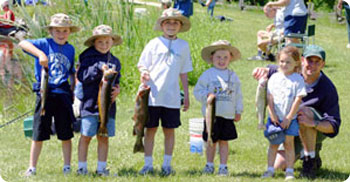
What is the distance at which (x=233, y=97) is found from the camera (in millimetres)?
6238

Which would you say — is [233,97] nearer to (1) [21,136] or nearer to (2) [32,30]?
(1) [21,136]

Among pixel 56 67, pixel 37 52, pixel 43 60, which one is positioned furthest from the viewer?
pixel 56 67

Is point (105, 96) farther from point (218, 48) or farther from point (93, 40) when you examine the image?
point (218, 48)

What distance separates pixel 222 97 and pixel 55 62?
1.73 meters

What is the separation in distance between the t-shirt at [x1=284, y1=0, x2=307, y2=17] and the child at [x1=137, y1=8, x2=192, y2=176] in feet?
21.7

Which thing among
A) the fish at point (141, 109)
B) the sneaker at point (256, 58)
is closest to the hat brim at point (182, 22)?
the fish at point (141, 109)

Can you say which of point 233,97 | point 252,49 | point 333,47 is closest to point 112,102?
point 233,97

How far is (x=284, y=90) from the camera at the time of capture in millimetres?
6023

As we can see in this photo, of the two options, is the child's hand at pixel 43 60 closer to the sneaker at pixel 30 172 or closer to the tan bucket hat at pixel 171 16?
the sneaker at pixel 30 172

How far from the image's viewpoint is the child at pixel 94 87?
608 centimetres

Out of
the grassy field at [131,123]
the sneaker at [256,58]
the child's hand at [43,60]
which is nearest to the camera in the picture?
the child's hand at [43,60]

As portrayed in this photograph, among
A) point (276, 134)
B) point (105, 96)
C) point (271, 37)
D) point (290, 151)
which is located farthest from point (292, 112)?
point (271, 37)

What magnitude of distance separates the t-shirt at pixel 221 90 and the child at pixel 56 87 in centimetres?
134

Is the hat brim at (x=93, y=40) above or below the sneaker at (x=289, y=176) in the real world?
above
